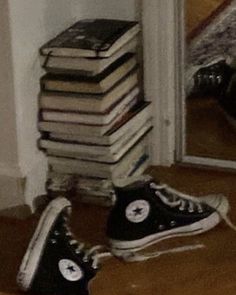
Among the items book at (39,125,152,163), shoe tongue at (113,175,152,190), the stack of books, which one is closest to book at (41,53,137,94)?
the stack of books


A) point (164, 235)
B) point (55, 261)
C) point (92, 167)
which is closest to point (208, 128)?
point (92, 167)

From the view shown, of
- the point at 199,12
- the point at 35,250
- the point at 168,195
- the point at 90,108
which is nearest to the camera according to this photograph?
the point at 35,250

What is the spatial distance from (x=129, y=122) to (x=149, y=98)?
6.8 inches

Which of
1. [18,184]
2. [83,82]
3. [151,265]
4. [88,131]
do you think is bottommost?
[151,265]

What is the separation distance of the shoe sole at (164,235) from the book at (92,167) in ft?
0.81

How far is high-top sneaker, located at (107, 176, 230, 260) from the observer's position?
2109 millimetres

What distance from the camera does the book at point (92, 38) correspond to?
7.38ft

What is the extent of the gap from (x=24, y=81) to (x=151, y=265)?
0.55 m

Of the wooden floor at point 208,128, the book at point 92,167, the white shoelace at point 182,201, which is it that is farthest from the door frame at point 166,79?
the white shoelace at point 182,201

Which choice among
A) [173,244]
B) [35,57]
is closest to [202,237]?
[173,244]

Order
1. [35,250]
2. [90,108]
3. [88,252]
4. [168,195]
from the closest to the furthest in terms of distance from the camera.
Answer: [35,250] → [88,252] → [168,195] → [90,108]

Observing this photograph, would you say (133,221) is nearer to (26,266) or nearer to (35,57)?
(26,266)

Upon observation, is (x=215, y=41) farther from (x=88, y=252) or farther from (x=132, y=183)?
(x=88, y=252)

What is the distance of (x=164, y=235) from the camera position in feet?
7.09
